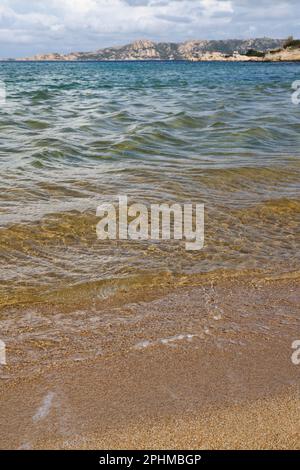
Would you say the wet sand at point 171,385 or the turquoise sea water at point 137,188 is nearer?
the wet sand at point 171,385

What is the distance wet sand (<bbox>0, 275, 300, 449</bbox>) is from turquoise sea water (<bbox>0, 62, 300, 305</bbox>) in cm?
82

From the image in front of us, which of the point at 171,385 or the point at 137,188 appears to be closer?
the point at 171,385

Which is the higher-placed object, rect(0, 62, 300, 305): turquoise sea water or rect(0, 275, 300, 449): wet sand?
rect(0, 62, 300, 305): turquoise sea water

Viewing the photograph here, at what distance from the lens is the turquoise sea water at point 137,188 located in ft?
14.8

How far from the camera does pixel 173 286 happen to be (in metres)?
4.14

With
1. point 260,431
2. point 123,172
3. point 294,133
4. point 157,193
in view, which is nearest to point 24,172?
point 123,172

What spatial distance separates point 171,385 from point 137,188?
14.5 feet

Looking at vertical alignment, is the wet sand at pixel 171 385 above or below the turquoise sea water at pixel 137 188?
below

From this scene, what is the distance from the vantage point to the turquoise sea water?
4.51 m

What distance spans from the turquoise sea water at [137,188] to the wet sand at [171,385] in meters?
Result: 0.82

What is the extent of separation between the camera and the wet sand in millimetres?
2434

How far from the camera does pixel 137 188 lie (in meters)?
7.03

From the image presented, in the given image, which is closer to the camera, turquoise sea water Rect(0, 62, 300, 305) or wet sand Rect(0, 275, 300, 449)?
wet sand Rect(0, 275, 300, 449)
